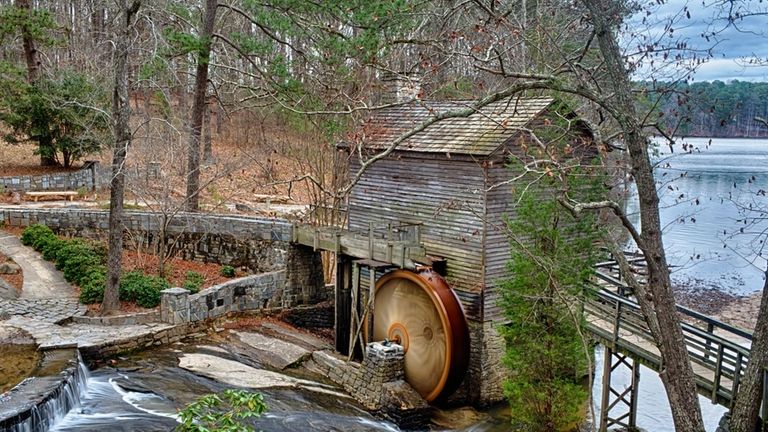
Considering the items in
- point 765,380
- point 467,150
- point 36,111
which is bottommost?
point 765,380

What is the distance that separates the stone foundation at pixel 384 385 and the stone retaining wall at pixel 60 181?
15116mm

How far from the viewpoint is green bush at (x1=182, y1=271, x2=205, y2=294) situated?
56.9ft

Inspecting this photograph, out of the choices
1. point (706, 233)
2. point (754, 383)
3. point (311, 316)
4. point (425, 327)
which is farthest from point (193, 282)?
point (706, 233)

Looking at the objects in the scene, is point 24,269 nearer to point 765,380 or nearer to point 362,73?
point 362,73

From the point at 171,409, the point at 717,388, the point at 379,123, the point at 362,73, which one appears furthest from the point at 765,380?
the point at 362,73

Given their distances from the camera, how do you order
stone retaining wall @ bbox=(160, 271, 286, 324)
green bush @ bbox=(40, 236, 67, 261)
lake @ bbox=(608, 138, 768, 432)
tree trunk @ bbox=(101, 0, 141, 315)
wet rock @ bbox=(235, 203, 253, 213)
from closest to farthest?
lake @ bbox=(608, 138, 768, 432) → tree trunk @ bbox=(101, 0, 141, 315) → stone retaining wall @ bbox=(160, 271, 286, 324) → green bush @ bbox=(40, 236, 67, 261) → wet rock @ bbox=(235, 203, 253, 213)

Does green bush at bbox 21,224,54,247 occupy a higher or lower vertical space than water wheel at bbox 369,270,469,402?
higher

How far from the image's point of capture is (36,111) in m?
24.9

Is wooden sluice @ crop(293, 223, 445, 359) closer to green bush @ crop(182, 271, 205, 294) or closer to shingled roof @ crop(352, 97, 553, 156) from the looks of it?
shingled roof @ crop(352, 97, 553, 156)

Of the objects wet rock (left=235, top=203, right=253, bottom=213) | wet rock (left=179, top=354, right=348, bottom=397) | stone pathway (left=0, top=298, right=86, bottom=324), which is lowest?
wet rock (left=179, top=354, right=348, bottom=397)

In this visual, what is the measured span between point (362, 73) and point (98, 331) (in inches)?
439

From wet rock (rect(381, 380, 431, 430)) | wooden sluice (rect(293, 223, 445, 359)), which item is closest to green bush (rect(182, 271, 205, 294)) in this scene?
wooden sluice (rect(293, 223, 445, 359))

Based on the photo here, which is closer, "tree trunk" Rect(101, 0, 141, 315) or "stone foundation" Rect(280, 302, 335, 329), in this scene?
"tree trunk" Rect(101, 0, 141, 315)

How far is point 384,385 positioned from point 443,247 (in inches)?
134
